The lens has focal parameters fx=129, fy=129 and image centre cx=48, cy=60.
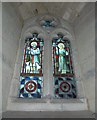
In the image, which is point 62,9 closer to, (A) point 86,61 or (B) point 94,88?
(A) point 86,61

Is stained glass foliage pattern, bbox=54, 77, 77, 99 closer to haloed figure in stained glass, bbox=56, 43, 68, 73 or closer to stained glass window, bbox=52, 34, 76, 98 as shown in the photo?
stained glass window, bbox=52, 34, 76, 98

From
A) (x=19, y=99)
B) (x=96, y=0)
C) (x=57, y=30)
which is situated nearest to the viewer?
(x=19, y=99)

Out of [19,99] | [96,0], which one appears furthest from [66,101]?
[96,0]

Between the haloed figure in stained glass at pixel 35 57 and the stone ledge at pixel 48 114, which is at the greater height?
the haloed figure in stained glass at pixel 35 57

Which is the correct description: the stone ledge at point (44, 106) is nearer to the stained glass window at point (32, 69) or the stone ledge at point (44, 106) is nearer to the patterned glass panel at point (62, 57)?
the stained glass window at point (32, 69)

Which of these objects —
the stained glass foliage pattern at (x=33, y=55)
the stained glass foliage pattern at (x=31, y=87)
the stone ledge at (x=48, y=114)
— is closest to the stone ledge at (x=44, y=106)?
the stone ledge at (x=48, y=114)

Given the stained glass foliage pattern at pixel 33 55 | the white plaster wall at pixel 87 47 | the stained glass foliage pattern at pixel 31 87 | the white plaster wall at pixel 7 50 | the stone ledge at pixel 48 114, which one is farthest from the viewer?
the stained glass foliage pattern at pixel 33 55

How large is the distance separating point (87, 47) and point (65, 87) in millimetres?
975

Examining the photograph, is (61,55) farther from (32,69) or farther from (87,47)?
(32,69)

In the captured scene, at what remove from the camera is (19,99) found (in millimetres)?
2469

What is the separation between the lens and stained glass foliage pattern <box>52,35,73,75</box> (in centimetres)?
300

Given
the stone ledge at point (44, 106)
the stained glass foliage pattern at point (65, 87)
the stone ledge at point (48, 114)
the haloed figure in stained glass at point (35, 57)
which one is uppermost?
the haloed figure in stained glass at point (35, 57)

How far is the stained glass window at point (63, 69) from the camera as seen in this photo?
2717 mm

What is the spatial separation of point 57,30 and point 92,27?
1064 millimetres
